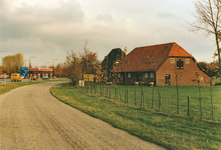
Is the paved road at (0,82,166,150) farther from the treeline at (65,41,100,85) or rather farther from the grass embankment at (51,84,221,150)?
the treeline at (65,41,100,85)

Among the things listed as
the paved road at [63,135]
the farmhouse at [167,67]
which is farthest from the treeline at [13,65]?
the paved road at [63,135]

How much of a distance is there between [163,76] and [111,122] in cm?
3181

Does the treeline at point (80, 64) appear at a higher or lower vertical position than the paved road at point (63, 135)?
higher

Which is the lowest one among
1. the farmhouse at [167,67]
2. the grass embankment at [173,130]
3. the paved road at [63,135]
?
the grass embankment at [173,130]

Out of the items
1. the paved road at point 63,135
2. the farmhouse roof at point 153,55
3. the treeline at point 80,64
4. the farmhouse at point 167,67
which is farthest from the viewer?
the farmhouse roof at point 153,55

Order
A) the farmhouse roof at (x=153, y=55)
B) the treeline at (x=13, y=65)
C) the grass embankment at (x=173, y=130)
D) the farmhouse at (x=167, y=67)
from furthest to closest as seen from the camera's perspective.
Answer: the treeline at (x=13, y=65) → the farmhouse roof at (x=153, y=55) → the farmhouse at (x=167, y=67) → the grass embankment at (x=173, y=130)

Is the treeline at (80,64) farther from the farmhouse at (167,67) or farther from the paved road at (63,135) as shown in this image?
the paved road at (63,135)

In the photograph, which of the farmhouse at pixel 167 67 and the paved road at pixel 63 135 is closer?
the paved road at pixel 63 135

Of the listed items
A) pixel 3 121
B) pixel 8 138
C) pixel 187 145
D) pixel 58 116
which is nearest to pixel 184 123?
pixel 187 145

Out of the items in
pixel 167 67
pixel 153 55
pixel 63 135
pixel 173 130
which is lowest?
pixel 173 130

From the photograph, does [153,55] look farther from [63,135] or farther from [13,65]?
[13,65]

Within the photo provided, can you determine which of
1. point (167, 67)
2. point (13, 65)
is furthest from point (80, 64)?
point (13, 65)

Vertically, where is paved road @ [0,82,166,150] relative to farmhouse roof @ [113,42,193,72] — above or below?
below

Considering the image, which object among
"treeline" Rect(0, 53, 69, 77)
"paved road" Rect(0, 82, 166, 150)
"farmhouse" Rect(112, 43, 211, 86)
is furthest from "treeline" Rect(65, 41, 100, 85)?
"treeline" Rect(0, 53, 69, 77)
